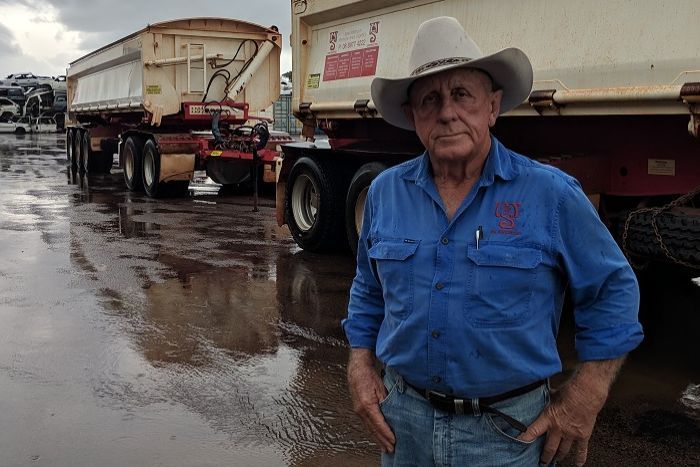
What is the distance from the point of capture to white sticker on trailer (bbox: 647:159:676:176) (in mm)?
5389

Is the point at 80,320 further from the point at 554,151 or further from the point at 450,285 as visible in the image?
the point at 450,285

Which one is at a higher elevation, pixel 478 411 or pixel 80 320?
pixel 478 411

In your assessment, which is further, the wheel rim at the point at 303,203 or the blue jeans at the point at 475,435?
the wheel rim at the point at 303,203

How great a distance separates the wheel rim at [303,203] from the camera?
30.6ft

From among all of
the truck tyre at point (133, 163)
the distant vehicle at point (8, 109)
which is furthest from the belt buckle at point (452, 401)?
the distant vehicle at point (8, 109)

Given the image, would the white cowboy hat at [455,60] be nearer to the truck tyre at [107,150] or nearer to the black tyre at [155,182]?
the black tyre at [155,182]

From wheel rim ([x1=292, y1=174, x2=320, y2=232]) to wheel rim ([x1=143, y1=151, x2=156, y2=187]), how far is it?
6641 mm

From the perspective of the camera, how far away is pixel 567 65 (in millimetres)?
5691

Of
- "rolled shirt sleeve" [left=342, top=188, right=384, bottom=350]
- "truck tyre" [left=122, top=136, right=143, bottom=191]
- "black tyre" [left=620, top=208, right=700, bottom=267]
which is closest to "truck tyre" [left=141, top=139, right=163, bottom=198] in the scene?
"truck tyre" [left=122, top=136, right=143, bottom=191]

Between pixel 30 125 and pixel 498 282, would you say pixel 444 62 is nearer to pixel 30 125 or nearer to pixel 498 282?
pixel 498 282

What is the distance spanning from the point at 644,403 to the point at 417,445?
9.08 feet

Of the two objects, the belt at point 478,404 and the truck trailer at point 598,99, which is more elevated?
the truck trailer at point 598,99

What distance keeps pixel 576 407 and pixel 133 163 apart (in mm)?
15276

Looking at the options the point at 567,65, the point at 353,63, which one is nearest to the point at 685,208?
the point at 567,65
